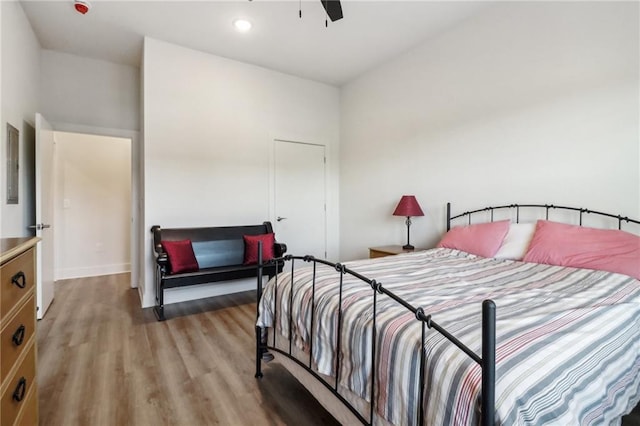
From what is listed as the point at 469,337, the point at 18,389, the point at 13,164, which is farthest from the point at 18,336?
the point at 13,164

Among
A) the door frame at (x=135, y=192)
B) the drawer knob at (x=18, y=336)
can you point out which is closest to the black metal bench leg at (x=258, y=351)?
the drawer knob at (x=18, y=336)

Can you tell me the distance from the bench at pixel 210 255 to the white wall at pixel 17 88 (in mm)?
1123

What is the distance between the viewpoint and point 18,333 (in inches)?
46.7

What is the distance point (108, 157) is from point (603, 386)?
6038 millimetres

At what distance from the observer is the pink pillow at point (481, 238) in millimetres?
2449

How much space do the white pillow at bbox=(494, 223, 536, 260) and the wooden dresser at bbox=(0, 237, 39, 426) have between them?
279 cm

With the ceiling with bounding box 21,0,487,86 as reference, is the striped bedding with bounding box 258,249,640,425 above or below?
below

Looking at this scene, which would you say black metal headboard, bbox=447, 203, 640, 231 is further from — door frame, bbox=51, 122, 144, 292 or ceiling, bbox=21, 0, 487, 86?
door frame, bbox=51, 122, 144, 292

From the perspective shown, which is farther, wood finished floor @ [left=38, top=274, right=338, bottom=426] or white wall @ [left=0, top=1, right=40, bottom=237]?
white wall @ [left=0, top=1, right=40, bottom=237]

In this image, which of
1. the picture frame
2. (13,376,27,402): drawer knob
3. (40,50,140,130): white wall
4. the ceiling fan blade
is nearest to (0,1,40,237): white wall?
the picture frame

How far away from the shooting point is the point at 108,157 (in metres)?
4.95

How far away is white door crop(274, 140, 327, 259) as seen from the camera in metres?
4.37

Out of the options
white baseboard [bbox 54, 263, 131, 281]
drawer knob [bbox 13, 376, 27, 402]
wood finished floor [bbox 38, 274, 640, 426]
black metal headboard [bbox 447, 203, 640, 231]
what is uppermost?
black metal headboard [bbox 447, 203, 640, 231]

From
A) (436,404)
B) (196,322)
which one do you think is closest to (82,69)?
(196,322)
